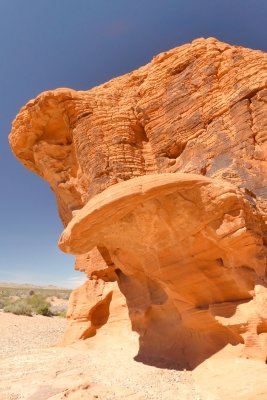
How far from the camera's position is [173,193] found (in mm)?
6160

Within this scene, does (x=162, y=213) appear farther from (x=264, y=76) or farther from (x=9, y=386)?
(x=9, y=386)

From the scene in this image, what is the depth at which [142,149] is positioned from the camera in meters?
9.30

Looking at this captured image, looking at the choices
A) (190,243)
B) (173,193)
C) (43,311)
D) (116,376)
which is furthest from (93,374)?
(43,311)

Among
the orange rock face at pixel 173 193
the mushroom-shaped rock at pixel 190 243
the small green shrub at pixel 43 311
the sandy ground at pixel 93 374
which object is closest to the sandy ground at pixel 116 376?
the sandy ground at pixel 93 374

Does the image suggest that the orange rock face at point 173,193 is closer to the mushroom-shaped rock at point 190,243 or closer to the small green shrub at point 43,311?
the mushroom-shaped rock at point 190,243

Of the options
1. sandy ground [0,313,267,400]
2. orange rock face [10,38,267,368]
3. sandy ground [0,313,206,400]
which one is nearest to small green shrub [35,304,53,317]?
sandy ground [0,313,206,400]

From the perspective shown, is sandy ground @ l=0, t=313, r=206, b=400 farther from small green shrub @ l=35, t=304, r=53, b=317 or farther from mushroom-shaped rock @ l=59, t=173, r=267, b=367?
small green shrub @ l=35, t=304, r=53, b=317

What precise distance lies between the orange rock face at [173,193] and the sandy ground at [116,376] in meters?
0.43

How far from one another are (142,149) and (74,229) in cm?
384

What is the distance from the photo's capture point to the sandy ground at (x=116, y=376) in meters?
5.23

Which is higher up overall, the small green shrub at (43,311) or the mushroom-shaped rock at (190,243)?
the mushroom-shaped rock at (190,243)

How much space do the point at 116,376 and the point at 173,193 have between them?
13.0 feet

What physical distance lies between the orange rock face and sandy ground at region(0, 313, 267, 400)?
428mm

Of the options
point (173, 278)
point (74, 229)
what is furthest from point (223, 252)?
point (74, 229)
